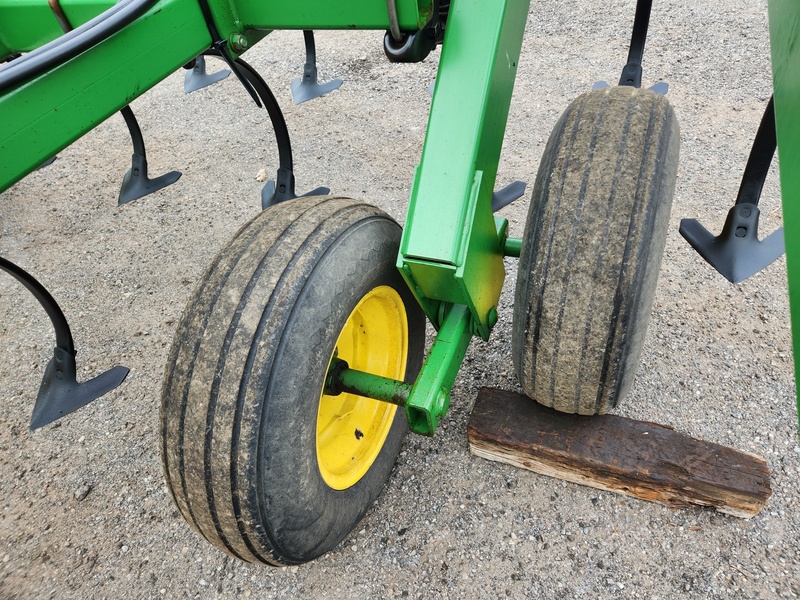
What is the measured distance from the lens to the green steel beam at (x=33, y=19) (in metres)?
1.59

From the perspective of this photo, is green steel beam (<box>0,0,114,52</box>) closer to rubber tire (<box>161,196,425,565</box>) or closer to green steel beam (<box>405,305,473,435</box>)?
rubber tire (<box>161,196,425,565</box>)

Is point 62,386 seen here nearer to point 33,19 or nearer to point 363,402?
point 363,402

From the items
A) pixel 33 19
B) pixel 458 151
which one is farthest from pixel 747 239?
pixel 33 19

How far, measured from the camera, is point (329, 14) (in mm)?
1583

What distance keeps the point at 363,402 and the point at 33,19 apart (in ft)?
4.95

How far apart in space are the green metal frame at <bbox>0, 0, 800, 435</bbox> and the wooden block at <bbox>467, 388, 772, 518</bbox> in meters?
0.44

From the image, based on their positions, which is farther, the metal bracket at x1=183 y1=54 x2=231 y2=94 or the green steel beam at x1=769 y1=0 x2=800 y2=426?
the metal bracket at x1=183 y1=54 x2=231 y2=94

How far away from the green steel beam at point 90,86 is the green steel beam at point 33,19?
22cm

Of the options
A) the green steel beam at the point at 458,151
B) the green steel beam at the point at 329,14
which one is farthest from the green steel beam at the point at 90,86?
the green steel beam at the point at 458,151

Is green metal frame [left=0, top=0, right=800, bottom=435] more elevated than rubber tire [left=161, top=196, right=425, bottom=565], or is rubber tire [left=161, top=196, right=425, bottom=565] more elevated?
green metal frame [left=0, top=0, right=800, bottom=435]

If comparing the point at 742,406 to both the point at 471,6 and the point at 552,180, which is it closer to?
the point at 552,180

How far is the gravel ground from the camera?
6.20ft

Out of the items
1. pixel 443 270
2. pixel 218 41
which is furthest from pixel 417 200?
pixel 218 41

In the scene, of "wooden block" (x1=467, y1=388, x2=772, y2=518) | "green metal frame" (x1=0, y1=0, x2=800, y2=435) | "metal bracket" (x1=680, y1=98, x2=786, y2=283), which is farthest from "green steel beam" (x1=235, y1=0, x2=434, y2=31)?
"metal bracket" (x1=680, y1=98, x2=786, y2=283)
